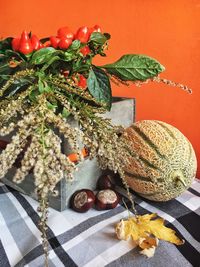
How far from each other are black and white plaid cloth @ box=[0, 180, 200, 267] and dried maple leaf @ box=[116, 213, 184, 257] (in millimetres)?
13

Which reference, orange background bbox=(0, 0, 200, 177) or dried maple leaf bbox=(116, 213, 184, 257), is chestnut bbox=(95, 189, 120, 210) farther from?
orange background bbox=(0, 0, 200, 177)

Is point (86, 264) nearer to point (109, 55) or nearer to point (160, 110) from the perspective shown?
point (160, 110)

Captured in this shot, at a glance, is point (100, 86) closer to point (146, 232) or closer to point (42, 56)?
point (42, 56)

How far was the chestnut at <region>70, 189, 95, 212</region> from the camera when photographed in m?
0.61

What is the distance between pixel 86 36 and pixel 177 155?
346mm

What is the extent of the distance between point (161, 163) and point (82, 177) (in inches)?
7.9

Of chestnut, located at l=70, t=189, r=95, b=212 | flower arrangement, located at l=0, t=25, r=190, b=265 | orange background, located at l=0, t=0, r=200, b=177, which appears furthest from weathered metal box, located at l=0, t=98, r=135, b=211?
orange background, located at l=0, t=0, r=200, b=177

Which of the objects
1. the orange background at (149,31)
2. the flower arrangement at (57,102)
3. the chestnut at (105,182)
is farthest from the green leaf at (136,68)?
the orange background at (149,31)

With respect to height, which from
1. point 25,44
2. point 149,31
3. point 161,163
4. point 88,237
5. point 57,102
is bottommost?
point 88,237

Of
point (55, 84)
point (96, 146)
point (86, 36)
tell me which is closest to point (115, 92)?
point (86, 36)

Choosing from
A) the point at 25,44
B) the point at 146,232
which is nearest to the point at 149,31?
the point at 25,44

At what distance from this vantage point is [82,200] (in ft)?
2.00

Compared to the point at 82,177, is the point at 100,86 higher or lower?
higher

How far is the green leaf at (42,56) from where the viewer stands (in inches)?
19.3
